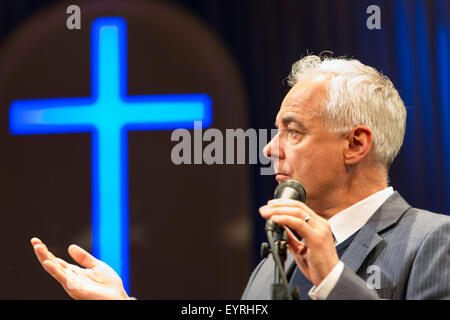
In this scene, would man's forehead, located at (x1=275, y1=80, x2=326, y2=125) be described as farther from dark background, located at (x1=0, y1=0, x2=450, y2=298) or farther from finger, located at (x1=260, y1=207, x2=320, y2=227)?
dark background, located at (x1=0, y1=0, x2=450, y2=298)

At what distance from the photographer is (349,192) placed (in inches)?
75.4

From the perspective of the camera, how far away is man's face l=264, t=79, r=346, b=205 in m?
1.91

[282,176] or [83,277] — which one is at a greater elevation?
[282,176]

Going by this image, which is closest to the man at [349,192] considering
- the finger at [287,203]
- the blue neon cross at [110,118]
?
the finger at [287,203]

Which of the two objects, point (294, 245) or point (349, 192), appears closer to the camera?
point (294, 245)

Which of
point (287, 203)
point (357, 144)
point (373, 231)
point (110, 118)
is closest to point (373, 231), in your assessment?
point (373, 231)

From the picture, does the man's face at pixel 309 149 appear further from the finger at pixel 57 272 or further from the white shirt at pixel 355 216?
the finger at pixel 57 272

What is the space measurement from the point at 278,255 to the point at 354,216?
54 cm

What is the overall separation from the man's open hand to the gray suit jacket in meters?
0.61

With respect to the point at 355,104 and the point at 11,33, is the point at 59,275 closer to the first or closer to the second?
the point at 355,104

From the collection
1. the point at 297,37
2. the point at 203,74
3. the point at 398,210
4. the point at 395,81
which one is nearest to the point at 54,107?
the point at 203,74

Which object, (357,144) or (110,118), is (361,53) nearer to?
(357,144)

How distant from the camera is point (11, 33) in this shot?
3363 mm

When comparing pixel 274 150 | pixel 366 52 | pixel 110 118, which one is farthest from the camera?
pixel 110 118
